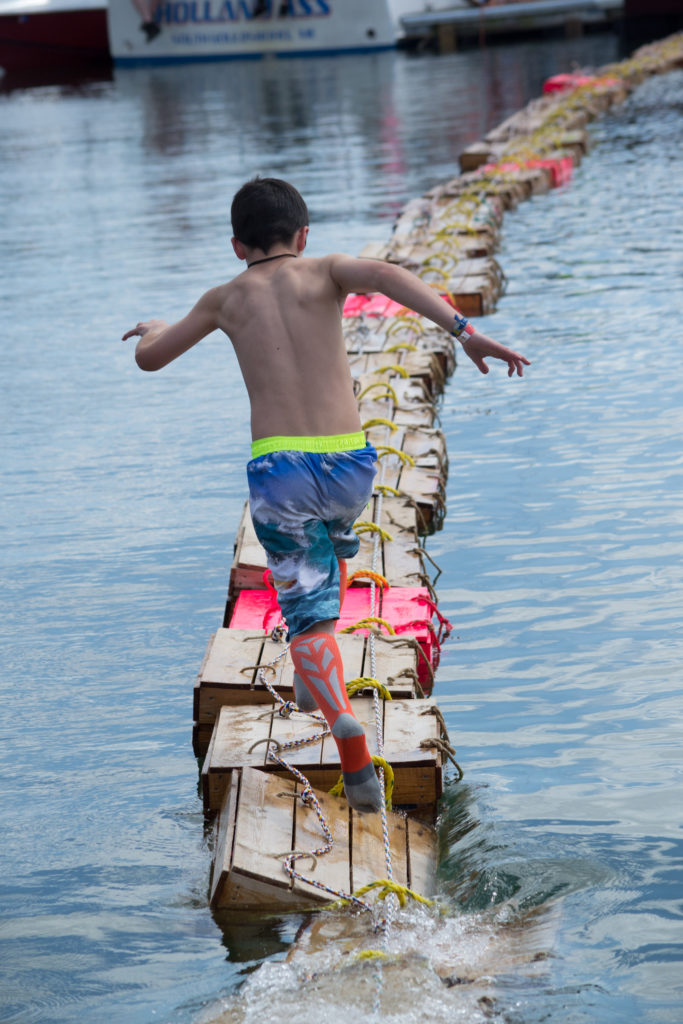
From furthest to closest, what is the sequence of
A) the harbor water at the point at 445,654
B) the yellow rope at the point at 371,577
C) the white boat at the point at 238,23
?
1. the white boat at the point at 238,23
2. the yellow rope at the point at 371,577
3. the harbor water at the point at 445,654

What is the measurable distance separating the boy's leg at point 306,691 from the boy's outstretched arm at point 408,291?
85cm

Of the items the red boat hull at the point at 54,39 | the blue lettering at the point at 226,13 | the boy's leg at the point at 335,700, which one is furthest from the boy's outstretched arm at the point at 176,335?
the red boat hull at the point at 54,39

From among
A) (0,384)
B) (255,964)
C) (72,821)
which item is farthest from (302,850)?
(0,384)

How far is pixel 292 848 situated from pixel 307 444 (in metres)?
1.25

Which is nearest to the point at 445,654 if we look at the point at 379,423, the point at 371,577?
the point at 371,577

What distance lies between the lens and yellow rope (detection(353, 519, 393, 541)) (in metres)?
6.41

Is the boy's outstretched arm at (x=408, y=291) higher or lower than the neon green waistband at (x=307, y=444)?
higher

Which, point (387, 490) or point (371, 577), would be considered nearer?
point (371, 577)

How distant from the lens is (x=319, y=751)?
4.59 m

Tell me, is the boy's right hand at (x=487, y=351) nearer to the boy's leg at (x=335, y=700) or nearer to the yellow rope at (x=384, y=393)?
the boy's leg at (x=335, y=700)

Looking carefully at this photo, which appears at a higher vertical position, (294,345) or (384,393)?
(294,345)

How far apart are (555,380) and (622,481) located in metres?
2.11

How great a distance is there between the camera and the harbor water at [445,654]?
153 inches

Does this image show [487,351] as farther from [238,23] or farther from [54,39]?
[54,39]
